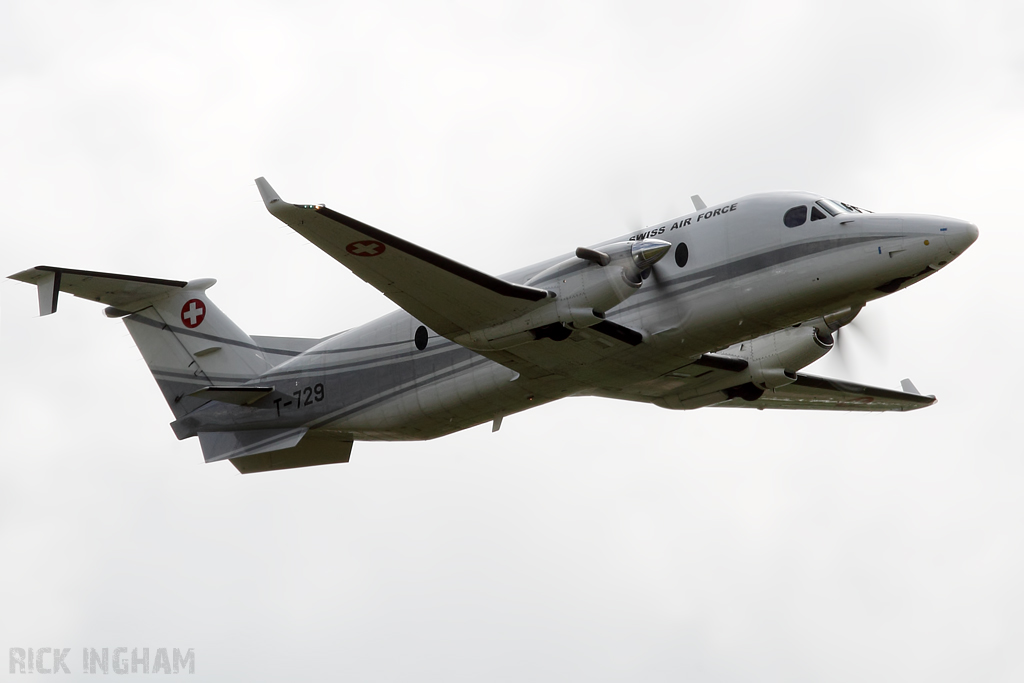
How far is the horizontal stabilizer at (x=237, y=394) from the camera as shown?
2089cm

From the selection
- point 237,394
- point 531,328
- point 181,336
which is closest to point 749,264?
point 531,328

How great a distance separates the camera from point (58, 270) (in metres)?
19.7

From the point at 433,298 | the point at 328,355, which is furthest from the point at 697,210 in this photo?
the point at 328,355

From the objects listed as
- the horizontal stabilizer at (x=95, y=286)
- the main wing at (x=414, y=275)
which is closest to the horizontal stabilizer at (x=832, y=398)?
the main wing at (x=414, y=275)

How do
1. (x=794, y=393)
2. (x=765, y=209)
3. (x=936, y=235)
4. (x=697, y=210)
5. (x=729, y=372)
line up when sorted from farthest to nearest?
(x=794, y=393), (x=729, y=372), (x=697, y=210), (x=765, y=209), (x=936, y=235)

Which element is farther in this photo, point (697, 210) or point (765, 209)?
point (697, 210)

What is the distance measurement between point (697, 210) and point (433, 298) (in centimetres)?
489

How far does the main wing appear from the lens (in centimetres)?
1520

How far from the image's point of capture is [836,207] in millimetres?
16891

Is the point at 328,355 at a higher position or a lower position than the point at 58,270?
lower

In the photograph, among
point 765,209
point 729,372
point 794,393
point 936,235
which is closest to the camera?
point 936,235

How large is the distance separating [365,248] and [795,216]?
21.4ft

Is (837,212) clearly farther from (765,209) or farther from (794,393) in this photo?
(794,393)

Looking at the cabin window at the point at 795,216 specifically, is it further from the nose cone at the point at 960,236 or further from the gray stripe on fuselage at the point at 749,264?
the nose cone at the point at 960,236
